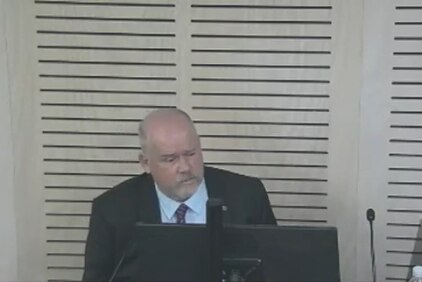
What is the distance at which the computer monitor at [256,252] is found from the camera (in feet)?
4.79

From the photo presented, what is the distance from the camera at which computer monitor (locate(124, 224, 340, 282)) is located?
1.46 m

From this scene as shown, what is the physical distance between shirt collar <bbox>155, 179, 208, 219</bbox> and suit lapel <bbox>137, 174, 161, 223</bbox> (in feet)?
0.06

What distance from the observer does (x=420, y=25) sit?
2.48 m

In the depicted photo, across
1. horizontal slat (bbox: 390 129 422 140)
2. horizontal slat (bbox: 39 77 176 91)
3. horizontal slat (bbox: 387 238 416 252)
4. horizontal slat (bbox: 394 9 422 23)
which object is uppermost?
horizontal slat (bbox: 394 9 422 23)

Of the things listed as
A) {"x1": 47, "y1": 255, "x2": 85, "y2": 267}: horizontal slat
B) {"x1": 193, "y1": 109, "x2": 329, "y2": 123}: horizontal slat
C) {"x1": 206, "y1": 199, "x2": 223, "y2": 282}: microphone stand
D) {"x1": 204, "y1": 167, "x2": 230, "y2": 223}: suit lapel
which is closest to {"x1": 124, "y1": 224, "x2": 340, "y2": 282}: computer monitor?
{"x1": 206, "y1": 199, "x2": 223, "y2": 282}: microphone stand

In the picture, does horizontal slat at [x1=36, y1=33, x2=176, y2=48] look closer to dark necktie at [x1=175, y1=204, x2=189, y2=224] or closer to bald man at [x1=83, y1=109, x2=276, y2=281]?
bald man at [x1=83, y1=109, x2=276, y2=281]

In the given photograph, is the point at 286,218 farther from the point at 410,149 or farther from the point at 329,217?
the point at 410,149

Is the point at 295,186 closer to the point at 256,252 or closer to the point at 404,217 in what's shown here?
the point at 404,217

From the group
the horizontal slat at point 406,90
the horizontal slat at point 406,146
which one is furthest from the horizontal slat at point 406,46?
the horizontal slat at point 406,146

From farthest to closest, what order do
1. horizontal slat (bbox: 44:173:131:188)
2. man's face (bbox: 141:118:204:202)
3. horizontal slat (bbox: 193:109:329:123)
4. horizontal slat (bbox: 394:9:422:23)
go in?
1. horizontal slat (bbox: 44:173:131:188)
2. horizontal slat (bbox: 193:109:329:123)
3. horizontal slat (bbox: 394:9:422:23)
4. man's face (bbox: 141:118:204:202)

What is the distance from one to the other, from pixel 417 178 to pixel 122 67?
3.82 ft

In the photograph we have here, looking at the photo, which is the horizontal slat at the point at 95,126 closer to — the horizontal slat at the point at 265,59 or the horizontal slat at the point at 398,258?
the horizontal slat at the point at 265,59

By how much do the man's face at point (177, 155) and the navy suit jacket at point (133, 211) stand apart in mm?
126

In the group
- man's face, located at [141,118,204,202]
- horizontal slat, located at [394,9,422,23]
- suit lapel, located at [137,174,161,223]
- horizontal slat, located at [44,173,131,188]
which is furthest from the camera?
horizontal slat, located at [44,173,131,188]
